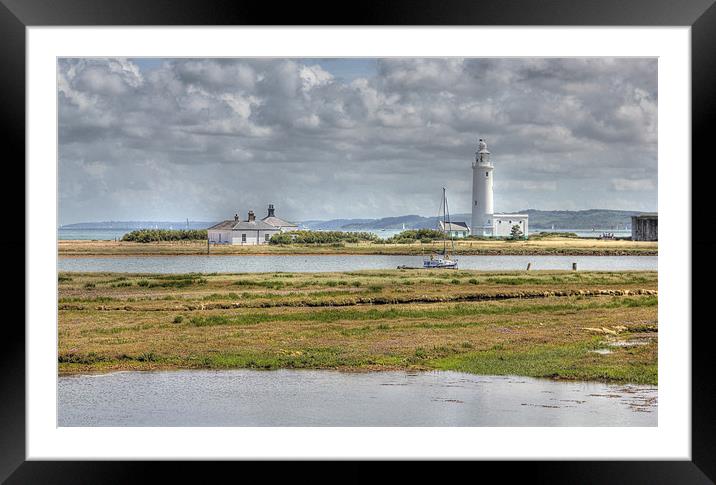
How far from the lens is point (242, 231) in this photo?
20484 millimetres

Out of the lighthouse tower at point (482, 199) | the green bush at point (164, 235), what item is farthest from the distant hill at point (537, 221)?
the green bush at point (164, 235)

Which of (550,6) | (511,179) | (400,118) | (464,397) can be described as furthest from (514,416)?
(400,118)

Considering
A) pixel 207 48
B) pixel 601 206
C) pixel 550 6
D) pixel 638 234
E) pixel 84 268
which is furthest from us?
pixel 601 206

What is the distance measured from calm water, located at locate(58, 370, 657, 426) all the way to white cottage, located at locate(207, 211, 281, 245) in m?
9.66

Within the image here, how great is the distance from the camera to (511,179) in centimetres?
2297

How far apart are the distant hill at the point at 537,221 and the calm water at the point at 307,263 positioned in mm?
1393

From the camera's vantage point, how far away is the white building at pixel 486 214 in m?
20.8

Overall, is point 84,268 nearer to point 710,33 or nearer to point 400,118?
point 400,118

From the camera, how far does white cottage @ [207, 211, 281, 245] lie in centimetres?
2044

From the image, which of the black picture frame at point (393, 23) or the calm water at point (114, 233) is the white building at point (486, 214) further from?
the black picture frame at point (393, 23)

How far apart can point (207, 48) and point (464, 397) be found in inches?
270

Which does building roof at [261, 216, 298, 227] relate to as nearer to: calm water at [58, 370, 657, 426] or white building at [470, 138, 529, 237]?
white building at [470, 138, 529, 237]

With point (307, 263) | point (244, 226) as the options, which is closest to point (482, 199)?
point (307, 263)

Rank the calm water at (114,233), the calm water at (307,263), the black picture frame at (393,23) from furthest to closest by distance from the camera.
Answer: the calm water at (114,233) < the calm water at (307,263) < the black picture frame at (393,23)
